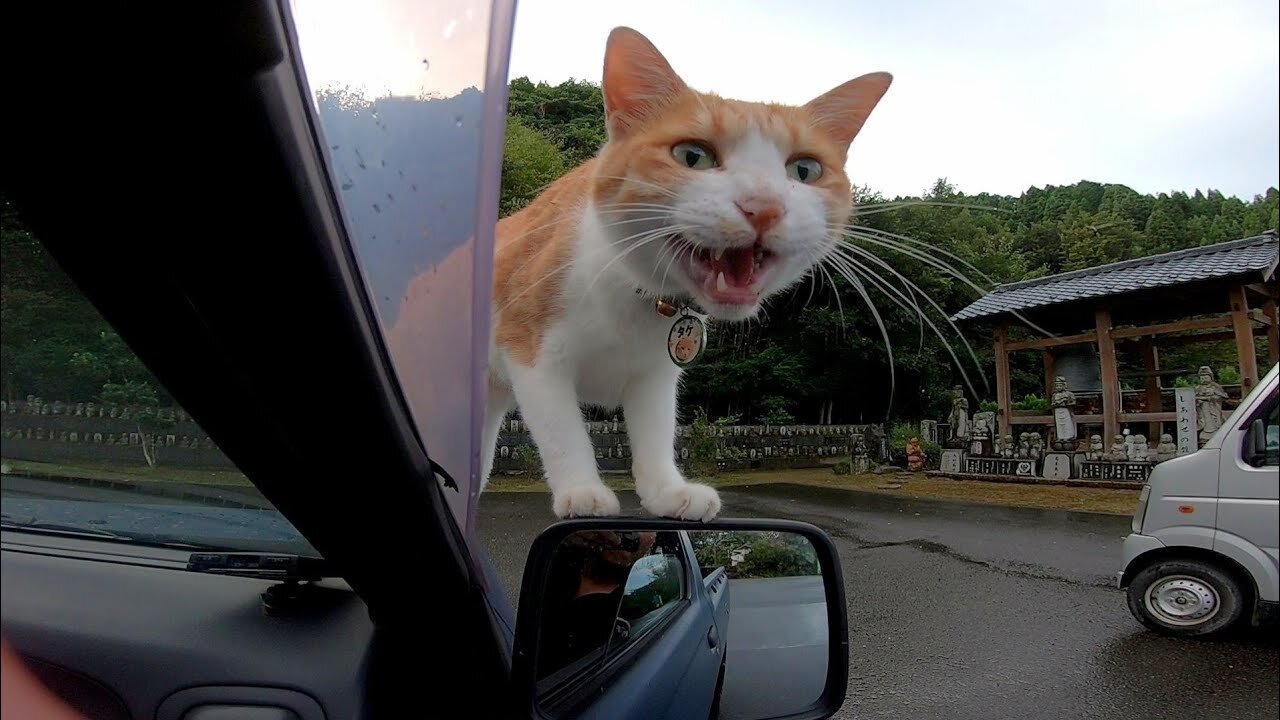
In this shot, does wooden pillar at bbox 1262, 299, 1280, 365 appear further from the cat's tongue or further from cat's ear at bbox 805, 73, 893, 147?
the cat's tongue

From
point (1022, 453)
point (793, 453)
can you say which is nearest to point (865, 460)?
point (793, 453)

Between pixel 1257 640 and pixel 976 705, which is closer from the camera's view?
pixel 1257 640

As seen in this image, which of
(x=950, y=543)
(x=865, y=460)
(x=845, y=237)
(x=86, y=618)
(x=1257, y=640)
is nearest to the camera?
(x=86, y=618)

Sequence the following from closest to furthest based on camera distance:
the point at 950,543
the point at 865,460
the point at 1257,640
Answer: the point at 1257,640 < the point at 865,460 < the point at 950,543

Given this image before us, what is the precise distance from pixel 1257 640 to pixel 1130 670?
2.32 ft

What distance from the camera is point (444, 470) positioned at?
59 centimetres

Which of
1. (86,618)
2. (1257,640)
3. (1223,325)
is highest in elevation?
(1223,325)

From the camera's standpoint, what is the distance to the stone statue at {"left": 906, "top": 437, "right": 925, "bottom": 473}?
171 cm

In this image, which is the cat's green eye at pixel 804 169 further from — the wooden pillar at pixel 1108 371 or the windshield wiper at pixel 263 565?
the wooden pillar at pixel 1108 371

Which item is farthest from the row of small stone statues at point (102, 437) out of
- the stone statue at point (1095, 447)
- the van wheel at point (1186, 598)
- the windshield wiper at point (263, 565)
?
the stone statue at point (1095, 447)

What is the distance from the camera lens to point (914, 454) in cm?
175

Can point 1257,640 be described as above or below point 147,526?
below

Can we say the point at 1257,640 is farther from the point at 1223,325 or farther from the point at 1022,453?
the point at 1022,453

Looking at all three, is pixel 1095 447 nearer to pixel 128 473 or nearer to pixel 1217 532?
pixel 1217 532
